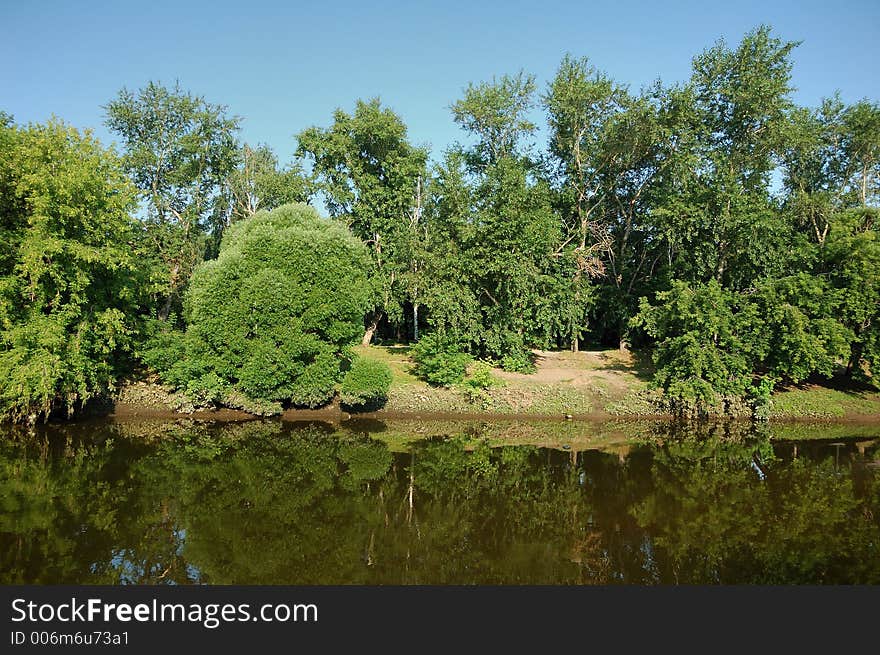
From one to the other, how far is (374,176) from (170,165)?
45.0 feet

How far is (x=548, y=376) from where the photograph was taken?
1239 inches

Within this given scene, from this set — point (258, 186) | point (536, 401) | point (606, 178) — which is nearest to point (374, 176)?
point (258, 186)

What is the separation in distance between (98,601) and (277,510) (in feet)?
18.8

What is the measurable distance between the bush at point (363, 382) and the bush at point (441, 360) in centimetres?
329

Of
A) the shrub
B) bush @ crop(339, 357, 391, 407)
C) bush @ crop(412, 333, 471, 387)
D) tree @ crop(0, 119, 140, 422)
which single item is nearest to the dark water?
tree @ crop(0, 119, 140, 422)

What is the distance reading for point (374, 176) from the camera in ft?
127

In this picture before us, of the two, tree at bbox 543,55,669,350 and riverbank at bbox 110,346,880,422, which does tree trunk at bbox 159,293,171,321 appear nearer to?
riverbank at bbox 110,346,880,422

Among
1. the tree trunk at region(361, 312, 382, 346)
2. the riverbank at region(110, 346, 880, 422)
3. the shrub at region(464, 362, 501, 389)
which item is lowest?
the riverbank at region(110, 346, 880, 422)

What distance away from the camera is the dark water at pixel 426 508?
38.5 ft

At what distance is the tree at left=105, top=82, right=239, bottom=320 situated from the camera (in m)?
36.8

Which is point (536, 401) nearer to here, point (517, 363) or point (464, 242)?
point (517, 363)

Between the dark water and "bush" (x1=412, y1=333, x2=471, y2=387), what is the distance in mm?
5548

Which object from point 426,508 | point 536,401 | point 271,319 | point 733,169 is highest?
point 733,169

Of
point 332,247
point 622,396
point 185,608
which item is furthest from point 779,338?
point 185,608
